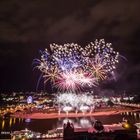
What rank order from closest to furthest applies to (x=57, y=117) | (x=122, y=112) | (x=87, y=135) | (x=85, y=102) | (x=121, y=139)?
(x=121, y=139) < (x=87, y=135) < (x=57, y=117) < (x=122, y=112) < (x=85, y=102)

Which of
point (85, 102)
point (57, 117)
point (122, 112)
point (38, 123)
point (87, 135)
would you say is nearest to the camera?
point (87, 135)

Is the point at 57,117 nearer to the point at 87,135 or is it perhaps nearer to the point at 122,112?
the point at 122,112

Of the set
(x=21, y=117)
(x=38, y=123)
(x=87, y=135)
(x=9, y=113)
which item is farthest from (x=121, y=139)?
(x=9, y=113)

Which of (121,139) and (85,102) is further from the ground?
(85,102)

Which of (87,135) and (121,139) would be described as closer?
(121,139)

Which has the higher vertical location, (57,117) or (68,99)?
(68,99)

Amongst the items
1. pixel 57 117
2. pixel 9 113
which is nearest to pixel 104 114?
pixel 57 117

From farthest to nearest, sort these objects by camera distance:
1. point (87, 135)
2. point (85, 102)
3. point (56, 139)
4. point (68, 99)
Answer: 1. point (85, 102)
2. point (68, 99)
3. point (56, 139)
4. point (87, 135)

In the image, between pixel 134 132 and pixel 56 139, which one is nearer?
pixel 134 132

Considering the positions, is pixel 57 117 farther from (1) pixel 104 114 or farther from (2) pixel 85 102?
(2) pixel 85 102
